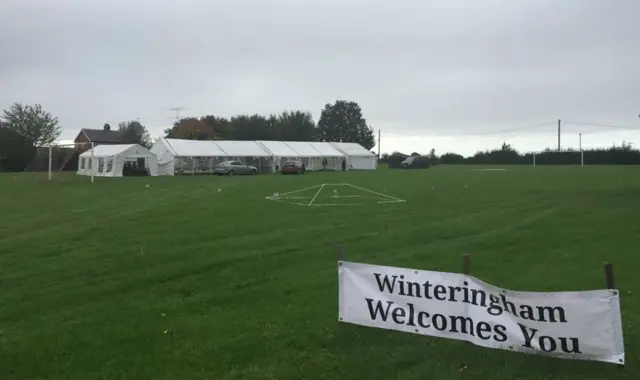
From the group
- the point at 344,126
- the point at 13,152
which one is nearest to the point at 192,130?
the point at 13,152

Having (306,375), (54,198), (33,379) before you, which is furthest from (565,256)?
(54,198)

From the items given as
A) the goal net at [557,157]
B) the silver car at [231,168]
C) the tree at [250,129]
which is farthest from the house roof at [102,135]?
the goal net at [557,157]

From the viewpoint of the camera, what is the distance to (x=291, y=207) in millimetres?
19344

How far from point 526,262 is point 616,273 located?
158cm

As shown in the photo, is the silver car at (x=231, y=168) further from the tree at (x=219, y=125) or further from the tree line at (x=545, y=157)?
the tree at (x=219, y=125)

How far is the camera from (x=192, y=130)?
95.0 meters

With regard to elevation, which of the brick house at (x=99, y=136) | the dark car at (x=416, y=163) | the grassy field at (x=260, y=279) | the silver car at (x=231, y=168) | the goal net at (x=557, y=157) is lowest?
the grassy field at (x=260, y=279)

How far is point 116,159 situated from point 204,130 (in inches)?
1810

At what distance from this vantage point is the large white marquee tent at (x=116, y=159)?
49.6 meters

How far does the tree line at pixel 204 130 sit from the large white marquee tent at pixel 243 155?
9.16 meters

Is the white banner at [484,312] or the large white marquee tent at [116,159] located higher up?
the large white marquee tent at [116,159]

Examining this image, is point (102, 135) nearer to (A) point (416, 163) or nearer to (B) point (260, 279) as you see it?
(A) point (416, 163)

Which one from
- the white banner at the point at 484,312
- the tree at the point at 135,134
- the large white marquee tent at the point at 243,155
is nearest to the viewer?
the white banner at the point at 484,312

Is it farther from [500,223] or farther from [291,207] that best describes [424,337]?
[291,207]
